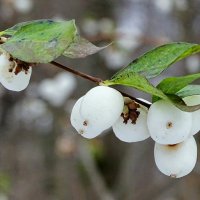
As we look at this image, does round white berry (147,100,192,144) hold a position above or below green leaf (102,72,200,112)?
below

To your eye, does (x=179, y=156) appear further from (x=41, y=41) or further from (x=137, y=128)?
(x=41, y=41)

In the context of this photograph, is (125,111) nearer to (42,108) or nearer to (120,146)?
(42,108)

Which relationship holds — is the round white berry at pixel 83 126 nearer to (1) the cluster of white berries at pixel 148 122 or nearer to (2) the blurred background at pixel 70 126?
(1) the cluster of white berries at pixel 148 122

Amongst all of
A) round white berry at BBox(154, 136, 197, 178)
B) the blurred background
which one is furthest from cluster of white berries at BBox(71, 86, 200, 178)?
the blurred background

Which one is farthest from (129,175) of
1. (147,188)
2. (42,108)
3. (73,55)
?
(73,55)

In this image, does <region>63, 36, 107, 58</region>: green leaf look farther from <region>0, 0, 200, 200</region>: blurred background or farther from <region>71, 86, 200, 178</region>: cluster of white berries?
<region>0, 0, 200, 200</region>: blurred background

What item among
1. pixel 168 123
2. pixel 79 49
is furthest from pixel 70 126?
pixel 168 123

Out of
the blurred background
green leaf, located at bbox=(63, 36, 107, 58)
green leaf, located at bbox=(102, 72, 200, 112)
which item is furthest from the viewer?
the blurred background
